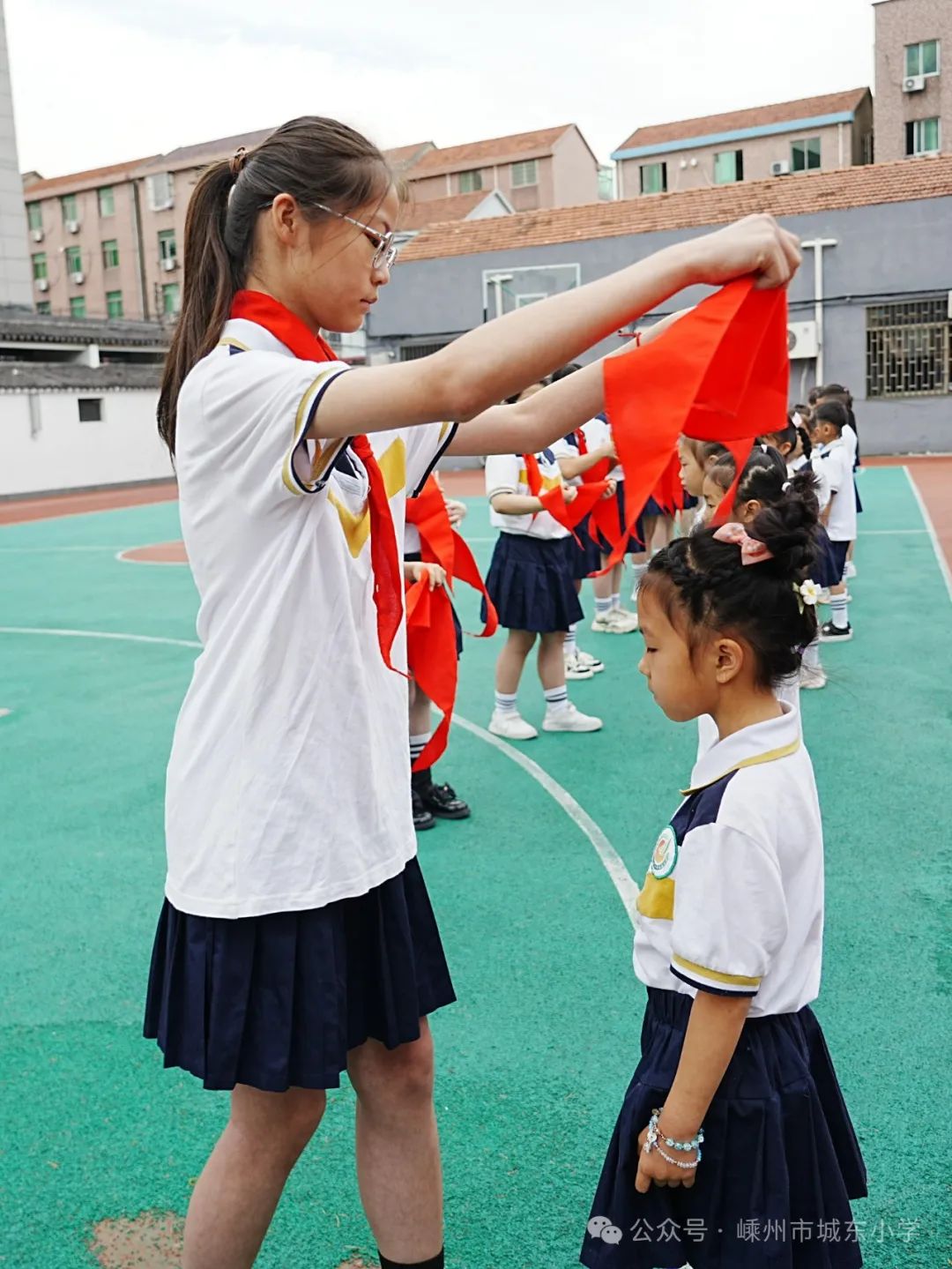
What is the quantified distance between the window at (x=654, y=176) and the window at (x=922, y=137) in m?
9.88

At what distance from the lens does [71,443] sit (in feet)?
92.4

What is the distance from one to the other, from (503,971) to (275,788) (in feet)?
6.29

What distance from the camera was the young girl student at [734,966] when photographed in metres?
1.61

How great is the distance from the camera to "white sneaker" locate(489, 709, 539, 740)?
570 cm

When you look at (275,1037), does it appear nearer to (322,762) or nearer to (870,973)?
(322,762)

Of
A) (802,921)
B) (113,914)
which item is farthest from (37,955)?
(802,921)

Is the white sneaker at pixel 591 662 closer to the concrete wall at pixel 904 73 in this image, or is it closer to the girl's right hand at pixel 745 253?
the girl's right hand at pixel 745 253

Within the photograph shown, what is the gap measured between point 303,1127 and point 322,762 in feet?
1.91

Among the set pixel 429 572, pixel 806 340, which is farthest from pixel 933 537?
pixel 806 340

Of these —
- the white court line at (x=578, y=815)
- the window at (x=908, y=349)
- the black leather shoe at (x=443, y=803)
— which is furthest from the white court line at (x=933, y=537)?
the window at (x=908, y=349)

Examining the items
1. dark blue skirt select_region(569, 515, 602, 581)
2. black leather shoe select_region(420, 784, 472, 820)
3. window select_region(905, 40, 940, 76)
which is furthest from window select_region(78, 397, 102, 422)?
black leather shoe select_region(420, 784, 472, 820)

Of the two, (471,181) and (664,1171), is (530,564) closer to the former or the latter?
(664,1171)

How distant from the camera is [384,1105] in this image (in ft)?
5.98

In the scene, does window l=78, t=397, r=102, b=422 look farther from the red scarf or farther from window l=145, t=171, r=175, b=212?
the red scarf
